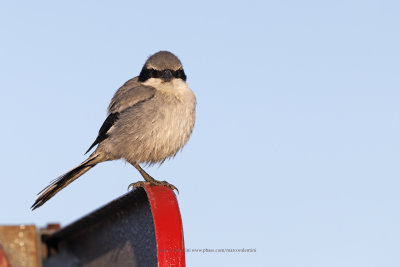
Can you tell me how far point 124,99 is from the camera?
6496mm

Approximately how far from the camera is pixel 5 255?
2.38m

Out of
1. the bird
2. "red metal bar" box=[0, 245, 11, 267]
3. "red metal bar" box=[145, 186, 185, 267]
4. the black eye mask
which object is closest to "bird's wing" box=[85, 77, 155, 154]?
the bird

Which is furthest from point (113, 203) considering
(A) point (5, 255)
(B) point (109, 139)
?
(B) point (109, 139)

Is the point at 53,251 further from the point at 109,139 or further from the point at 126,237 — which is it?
the point at 109,139

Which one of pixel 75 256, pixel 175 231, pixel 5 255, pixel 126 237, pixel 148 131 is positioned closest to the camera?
pixel 5 255

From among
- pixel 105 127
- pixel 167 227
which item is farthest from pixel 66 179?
pixel 167 227

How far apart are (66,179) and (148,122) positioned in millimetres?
1002

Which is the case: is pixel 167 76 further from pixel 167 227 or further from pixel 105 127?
pixel 167 227

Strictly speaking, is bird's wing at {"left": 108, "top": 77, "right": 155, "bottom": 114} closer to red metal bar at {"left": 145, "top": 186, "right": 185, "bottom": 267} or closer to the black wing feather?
the black wing feather

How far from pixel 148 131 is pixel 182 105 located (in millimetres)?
388

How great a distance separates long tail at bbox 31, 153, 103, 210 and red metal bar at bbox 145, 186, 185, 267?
2.98 metres

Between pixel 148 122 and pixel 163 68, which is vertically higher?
pixel 163 68

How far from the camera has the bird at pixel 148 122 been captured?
591 centimetres

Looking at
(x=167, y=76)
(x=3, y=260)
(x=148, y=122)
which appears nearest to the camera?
(x=3, y=260)
